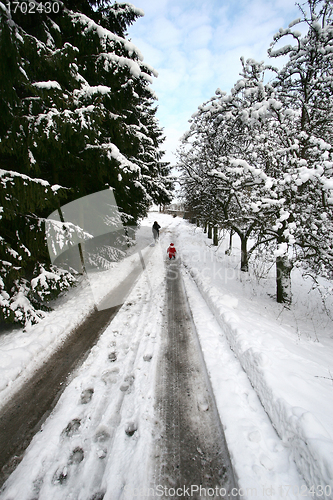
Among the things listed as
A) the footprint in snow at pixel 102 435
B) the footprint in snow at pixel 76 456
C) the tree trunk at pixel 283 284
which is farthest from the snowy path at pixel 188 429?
the tree trunk at pixel 283 284

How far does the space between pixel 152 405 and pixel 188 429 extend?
54cm

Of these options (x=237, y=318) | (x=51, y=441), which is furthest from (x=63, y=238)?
(x=237, y=318)

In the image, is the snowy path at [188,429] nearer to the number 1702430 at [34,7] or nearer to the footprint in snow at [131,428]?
the footprint in snow at [131,428]

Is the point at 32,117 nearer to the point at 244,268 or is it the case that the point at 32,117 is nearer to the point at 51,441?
the point at 51,441

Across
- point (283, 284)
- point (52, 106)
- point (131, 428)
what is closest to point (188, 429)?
point (131, 428)

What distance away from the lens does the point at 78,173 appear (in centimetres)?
666

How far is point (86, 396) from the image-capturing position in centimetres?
283

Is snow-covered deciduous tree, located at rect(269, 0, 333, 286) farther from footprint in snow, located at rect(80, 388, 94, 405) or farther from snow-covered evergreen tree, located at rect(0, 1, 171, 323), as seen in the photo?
footprint in snow, located at rect(80, 388, 94, 405)

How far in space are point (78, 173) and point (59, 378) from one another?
19.3 feet

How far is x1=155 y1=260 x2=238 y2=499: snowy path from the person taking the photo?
1.96m

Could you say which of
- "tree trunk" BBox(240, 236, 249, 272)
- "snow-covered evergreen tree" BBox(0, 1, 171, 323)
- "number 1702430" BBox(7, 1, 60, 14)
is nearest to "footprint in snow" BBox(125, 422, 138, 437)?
"snow-covered evergreen tree" BBox(0, 1, 171, 323)

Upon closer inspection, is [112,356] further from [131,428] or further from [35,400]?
[131,428]

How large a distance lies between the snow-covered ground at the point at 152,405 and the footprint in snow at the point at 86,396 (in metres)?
0.01

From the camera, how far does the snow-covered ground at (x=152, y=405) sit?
1.88 meters
